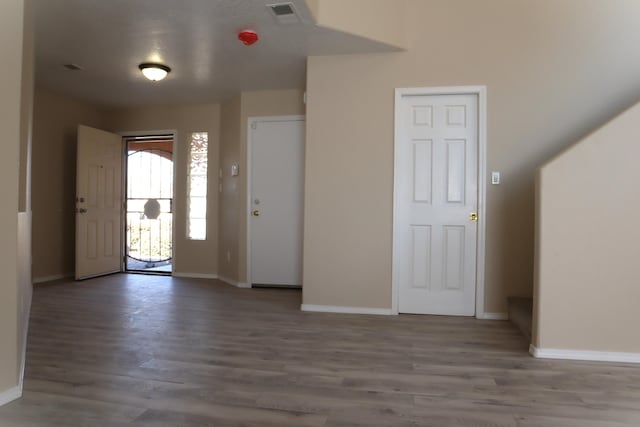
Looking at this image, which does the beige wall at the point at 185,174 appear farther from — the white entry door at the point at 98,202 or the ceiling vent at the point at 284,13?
the ceiling vent at the point at 284,13

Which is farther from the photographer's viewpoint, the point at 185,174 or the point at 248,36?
the point at 185,174

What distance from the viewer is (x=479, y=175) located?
362 cm

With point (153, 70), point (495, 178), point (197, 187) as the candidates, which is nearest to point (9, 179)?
point (153, 70)

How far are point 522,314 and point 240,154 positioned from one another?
11.5ft

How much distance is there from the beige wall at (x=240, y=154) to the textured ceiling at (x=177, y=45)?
0.51 feet

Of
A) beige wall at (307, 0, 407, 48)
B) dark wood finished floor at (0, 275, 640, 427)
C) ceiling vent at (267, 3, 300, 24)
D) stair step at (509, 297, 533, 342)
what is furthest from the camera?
beige wall at (307, 0, 407, 48)

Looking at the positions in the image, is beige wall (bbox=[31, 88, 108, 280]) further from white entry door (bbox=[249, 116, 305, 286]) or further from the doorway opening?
white entry door (bbox=[249, 116, 305, 286])

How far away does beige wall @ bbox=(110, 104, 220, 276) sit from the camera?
18.4ft

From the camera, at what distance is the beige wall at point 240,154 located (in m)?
4.91

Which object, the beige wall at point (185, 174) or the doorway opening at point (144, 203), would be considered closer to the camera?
the beige wall at point (185, 174)

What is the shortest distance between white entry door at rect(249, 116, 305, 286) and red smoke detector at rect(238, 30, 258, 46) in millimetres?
1537

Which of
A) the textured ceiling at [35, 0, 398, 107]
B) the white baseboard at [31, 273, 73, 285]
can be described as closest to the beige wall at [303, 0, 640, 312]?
the textured ceiling at [35, 0, 398, 107]

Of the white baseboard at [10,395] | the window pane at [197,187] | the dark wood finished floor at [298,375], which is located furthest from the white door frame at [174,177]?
the white baseboard at [10,395]

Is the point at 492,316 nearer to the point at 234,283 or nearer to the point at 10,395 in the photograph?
the point at 234,283
